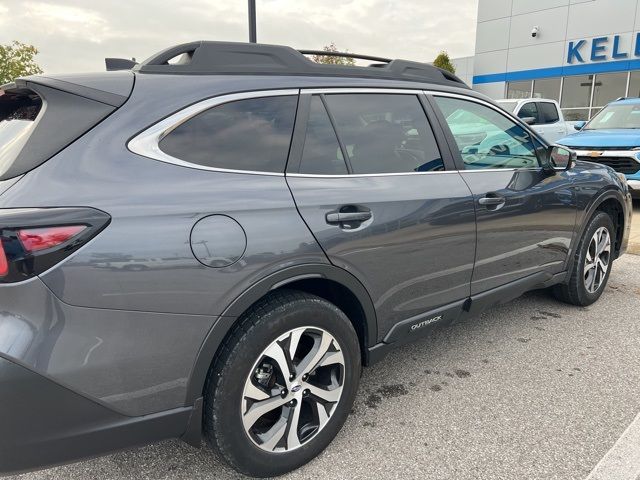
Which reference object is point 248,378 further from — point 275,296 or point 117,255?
point 117,255

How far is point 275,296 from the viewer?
206 cm

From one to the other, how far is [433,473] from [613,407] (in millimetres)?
1204

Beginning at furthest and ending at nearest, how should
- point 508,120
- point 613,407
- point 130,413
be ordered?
point 508,120, point 613,407, point 130,413

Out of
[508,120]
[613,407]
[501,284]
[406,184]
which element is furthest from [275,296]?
[508,120]

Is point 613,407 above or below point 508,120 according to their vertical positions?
below

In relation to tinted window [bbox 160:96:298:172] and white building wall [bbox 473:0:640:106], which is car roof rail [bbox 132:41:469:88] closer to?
tinted window [bbox 160:96:298:172]

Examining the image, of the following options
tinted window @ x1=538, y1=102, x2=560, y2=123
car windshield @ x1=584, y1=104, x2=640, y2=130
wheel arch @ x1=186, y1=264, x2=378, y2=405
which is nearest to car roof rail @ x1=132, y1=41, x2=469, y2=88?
wheel arch @ x1=186, y1=264, x2=378, y2=405

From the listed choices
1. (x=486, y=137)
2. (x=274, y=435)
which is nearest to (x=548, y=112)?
(x=486, y=137)

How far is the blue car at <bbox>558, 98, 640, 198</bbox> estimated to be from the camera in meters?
7.96

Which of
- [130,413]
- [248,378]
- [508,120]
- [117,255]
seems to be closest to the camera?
[117,255]

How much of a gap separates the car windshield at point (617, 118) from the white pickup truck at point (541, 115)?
1.35 m

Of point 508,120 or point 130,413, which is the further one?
point 508,120

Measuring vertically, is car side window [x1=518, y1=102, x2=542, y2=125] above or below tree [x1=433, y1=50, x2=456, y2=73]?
below

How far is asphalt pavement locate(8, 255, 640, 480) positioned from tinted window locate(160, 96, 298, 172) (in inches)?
54.0
